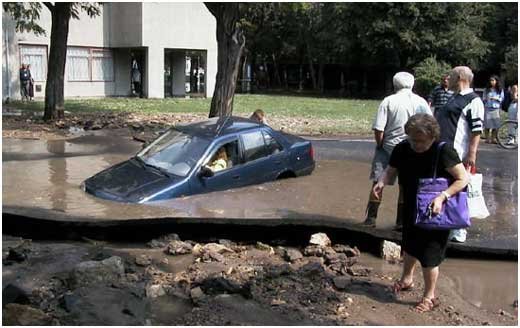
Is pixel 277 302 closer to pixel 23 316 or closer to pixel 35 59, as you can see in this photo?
pixel 23 316

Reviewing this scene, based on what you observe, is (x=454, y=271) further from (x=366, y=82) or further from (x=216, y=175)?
(x=366, y=82)

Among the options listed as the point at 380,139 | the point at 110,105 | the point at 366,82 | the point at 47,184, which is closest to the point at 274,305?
the point at 380,139

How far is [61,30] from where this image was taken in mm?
20609

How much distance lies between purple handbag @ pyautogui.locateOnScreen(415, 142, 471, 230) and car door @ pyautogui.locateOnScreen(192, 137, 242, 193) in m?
4.76

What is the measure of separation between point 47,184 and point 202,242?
13.9 feet

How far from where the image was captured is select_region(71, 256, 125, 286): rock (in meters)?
5.03

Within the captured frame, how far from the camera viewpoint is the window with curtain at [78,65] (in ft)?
109

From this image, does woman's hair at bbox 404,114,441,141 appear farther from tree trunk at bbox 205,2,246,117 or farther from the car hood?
tree trunk at bbox 205,2,246,117

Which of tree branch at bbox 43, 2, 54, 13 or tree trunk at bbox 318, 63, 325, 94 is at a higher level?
tree branch at bbox 43, 2, 54, 13

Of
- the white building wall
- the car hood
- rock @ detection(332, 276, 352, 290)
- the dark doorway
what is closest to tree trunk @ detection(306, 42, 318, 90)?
the white building wall

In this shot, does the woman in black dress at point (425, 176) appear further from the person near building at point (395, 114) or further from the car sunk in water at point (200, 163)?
the car sunk in water at point (200, 163)

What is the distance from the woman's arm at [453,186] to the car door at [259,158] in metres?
5.21

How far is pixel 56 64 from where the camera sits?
20656 mm

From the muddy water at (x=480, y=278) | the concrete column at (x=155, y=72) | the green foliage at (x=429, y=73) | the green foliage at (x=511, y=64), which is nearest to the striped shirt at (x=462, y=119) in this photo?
the muddy water at (x=480, y=278)
